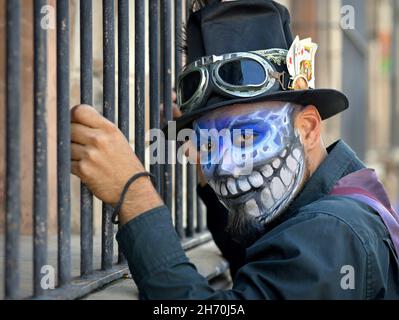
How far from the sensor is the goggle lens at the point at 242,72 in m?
2.22

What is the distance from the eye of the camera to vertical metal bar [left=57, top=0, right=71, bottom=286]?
1.93 m

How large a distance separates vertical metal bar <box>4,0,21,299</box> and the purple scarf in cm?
106

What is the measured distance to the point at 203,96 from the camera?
2262 millimetres

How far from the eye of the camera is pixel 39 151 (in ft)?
6.00

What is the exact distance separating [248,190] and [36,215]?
0.73 meters

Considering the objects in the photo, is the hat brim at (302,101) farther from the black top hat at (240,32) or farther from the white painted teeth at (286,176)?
the white painted teeth at (286,176)

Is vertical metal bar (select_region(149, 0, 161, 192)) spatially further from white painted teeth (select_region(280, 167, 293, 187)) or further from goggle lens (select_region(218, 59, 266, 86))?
white painted teeth (select_region(280, 167, 293, 187))

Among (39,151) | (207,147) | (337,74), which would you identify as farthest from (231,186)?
(337,74)

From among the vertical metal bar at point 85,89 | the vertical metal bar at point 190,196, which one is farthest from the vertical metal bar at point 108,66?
the vertical metal bar at point 190,196

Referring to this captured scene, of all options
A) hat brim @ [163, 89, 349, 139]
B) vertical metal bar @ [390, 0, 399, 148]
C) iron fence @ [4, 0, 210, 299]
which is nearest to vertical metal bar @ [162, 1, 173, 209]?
iron fence @ [4, 0, 210, 299]

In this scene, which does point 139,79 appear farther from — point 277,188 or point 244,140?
point 277,188
